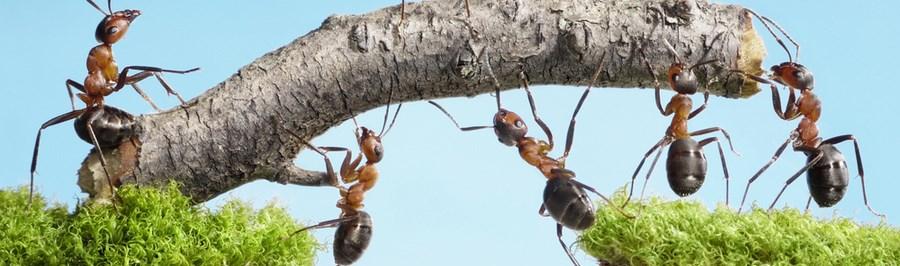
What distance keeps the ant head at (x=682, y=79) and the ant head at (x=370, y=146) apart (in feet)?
2.90

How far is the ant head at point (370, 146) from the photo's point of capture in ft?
11.1

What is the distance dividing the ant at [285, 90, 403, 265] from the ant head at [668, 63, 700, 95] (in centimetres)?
81

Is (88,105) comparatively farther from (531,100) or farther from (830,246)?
(830,246)

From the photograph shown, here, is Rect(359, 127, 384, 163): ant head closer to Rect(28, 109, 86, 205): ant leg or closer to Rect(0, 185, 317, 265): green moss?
Rect(0, 185, 317, 265): green moss

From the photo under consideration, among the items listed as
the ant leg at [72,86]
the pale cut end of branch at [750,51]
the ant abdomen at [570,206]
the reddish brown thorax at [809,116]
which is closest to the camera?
the ant abdomen at [570,206]

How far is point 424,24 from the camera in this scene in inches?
131

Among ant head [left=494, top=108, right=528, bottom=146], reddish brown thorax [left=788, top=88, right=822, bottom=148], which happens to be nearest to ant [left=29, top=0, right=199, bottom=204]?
ant head [left=494, top=108, right=528, bottom=146]

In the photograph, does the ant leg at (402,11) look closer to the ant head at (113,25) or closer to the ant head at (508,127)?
the ant head at (508,127)

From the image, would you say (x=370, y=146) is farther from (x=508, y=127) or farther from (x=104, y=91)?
(x=104, y=91)

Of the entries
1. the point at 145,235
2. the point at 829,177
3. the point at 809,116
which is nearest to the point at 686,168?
the point at 829,177

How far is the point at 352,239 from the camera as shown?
3.24m

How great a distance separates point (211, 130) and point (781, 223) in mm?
1814

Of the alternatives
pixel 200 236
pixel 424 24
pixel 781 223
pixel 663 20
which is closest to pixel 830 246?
pixel 781 223

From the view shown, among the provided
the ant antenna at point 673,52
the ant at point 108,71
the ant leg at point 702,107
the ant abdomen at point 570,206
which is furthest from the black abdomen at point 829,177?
the ant at point 108,71
